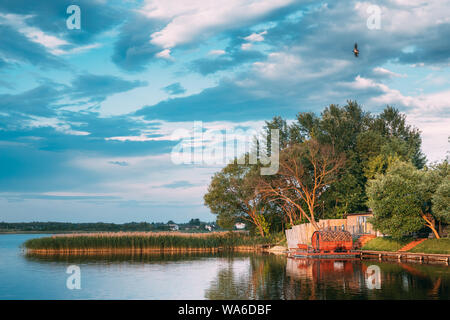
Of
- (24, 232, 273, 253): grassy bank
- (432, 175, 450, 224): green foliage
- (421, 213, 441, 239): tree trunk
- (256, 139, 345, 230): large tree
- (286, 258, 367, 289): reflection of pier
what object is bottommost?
(286, 258, 367, 289): reflection of pier

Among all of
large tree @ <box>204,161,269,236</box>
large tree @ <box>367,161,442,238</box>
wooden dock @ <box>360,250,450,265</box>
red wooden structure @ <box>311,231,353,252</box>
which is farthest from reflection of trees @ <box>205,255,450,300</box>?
large tree @ <box>204,161,269,236</box>

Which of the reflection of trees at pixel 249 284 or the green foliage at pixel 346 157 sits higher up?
the green foliage at pixel 346 157

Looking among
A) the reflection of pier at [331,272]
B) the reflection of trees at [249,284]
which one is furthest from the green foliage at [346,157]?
the reflection of trees at [249,284]

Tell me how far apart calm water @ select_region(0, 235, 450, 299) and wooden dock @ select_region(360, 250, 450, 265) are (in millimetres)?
2913

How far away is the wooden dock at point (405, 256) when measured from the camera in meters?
35.8

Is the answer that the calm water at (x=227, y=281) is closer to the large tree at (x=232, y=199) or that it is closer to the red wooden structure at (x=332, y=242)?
the red wooden structure at (x=332, y=242)

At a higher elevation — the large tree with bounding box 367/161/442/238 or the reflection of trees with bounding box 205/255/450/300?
the large tree with bounding box 367/161/442/238

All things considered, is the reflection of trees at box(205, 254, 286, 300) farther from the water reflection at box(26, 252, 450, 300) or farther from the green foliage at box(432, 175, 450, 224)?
the green foliage at box(432, 175, 450, 224)

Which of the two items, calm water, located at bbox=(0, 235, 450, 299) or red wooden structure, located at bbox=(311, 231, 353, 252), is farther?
red wooden structure, located at bbox=(311, 231, 353, 252)

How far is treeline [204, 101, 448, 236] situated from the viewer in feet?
181

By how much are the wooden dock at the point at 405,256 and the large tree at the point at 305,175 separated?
9109 millimetres

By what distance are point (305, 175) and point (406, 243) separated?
17790 millimetres

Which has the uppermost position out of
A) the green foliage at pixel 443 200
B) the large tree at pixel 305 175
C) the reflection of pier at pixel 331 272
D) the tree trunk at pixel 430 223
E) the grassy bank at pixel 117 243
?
the large tree at pixel 305 175
